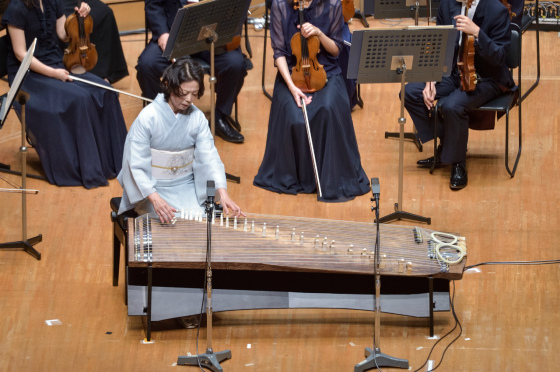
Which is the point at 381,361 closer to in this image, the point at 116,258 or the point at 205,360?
the point at 205,360

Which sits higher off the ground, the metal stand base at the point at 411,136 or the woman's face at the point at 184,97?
the woman's face at the point at 184,97

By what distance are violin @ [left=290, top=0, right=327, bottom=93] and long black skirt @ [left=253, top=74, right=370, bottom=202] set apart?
67 mm

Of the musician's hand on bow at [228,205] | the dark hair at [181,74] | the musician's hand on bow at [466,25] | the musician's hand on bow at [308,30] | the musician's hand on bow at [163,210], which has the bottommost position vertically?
the musician's hand on bow at [228,205]

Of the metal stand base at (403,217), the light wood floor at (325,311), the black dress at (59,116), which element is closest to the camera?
the light wood floor at (325,311)

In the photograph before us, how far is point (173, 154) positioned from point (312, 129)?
1.27 meters

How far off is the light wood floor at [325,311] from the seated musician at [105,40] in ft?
1.40

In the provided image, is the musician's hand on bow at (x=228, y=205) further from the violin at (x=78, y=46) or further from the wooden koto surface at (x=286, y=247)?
the violin at (x=78, y=46)

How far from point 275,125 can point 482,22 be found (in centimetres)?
141

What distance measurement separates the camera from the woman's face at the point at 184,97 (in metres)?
4.43

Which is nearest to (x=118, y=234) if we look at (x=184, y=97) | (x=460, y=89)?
(x=184, y=97)

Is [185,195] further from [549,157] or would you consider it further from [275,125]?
[549,157]

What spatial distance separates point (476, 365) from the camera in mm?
4074

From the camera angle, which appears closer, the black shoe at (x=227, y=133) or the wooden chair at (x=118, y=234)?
the wooden chair at (x=118, y=234)

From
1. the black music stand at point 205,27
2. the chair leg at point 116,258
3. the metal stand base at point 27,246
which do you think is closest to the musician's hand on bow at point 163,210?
the chair leg at point 116,258
